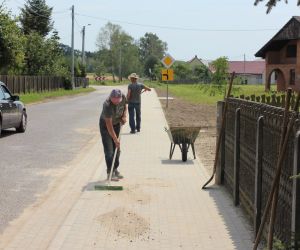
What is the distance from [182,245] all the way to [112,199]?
2255mm

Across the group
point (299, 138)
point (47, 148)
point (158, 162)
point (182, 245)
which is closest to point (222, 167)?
point (158, 162)

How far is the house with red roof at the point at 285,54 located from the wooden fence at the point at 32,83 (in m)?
22.6

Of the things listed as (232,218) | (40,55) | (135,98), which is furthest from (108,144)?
(40,55)

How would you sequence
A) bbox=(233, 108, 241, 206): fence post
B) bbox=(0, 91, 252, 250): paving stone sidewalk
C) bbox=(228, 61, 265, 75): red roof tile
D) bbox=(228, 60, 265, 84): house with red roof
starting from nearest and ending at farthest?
bbox=(0, 91, 252, 250): paving stone sidewalk < bbox=(233, 108, 241, 206): fence post < bbox=(228, 60, 265, 84): house with red roof < bbox=(228, 61, 265, 75): red roof tile

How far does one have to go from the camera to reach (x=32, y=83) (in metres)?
50.9

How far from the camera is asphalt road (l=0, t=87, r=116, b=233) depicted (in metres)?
8.16

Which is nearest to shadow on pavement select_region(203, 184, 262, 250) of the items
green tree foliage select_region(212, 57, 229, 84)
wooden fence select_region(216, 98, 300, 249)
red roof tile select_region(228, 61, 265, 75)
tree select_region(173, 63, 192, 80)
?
wooden fence select_region(216, 98, 300, 249)

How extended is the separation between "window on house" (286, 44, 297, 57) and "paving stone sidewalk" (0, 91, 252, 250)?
5535cm

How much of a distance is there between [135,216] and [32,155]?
6.11 m

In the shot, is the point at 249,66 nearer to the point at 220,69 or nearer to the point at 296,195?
the point at 220,69

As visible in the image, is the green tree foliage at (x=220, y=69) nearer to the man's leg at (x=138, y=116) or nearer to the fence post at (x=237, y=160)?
the man's leg at (x=138, y=116)

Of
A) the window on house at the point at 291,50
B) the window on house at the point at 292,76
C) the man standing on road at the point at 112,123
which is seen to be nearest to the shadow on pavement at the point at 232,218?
the man standing on road at the point at 112,123

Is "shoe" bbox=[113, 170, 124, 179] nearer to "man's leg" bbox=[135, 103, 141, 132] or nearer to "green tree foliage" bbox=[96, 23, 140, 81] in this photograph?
"man's leg" bbox=[135, 103, 141, 132]

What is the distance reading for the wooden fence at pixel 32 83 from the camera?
44375 mm
